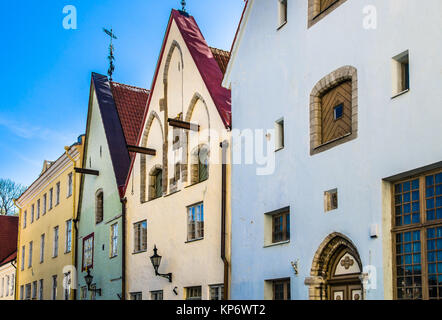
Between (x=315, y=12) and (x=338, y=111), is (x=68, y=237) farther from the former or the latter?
(x=338, y=111)

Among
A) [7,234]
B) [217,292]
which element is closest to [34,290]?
[7,234]

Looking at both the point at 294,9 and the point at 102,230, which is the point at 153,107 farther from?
the point at 294,9

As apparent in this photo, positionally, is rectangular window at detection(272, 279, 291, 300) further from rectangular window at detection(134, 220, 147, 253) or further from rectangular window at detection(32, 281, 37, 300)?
rectangular window at detection(32, 281, 37, 300)

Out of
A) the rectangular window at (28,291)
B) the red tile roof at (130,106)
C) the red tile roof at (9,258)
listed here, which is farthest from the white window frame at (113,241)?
the red tile roof at (9,258)

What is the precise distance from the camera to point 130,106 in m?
32.8

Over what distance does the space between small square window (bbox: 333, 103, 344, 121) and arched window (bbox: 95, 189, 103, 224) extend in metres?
17.5

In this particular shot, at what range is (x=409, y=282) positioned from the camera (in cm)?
1259

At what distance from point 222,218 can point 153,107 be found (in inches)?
308

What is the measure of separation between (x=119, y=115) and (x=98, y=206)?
14.3 ft

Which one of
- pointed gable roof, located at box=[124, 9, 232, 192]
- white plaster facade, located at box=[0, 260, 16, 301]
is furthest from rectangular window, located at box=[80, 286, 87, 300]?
white plaster facade, located at box=[0, 260, 16, 301]

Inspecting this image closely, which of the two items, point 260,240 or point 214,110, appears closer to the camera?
point 260,240

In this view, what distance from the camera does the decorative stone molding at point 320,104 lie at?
14.4 m
